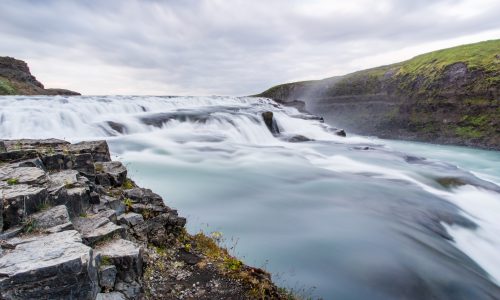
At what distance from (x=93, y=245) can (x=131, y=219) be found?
1751mm

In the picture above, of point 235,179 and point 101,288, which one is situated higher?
point 101,288

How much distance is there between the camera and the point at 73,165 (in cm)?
788

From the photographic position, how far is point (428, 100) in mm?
47906

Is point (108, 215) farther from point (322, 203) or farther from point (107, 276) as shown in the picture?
point (322, 203)

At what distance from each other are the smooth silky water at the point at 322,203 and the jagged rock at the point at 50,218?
4736mm

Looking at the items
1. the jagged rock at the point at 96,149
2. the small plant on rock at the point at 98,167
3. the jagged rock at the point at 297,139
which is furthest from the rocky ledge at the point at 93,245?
the jagged rock at the point at 297,139

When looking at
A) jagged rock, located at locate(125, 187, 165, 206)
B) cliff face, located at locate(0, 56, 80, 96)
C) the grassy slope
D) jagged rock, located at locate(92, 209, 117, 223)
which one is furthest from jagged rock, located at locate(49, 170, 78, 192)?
cliff face, located at locate(0, 56, 80, 96)

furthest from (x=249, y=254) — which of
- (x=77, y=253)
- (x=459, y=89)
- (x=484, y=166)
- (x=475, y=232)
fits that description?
(x=459, y=89)

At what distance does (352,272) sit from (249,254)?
8.44 feet

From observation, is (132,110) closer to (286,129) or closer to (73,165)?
(286,129)

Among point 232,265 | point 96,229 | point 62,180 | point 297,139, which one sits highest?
point 62,180

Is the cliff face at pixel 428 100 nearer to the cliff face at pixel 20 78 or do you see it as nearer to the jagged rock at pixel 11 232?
the jagged rock at pixel 11 232

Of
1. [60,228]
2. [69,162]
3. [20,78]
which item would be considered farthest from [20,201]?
[20,78]

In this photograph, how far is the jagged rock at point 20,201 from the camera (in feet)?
15.5
